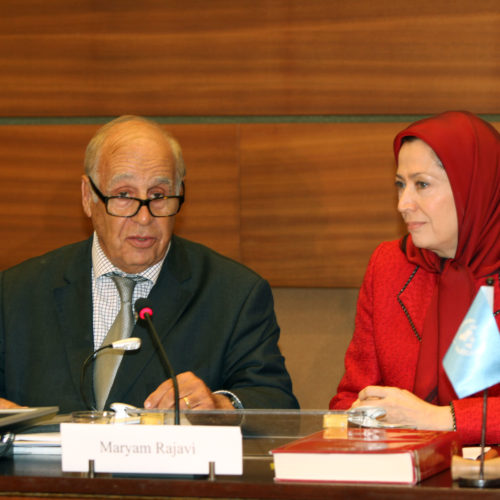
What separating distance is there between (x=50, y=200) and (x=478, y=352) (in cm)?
233

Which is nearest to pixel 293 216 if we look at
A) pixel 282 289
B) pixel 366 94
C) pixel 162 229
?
pixel 282 289

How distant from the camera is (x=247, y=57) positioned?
322 centimetres

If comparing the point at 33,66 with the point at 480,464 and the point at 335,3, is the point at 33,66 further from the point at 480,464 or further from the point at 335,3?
the point at 480,464

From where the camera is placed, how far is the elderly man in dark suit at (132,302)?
2498 millimetres

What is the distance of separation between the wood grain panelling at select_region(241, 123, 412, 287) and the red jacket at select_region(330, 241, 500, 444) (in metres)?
0.46

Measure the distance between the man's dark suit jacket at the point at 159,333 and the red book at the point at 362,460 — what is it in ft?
3.24

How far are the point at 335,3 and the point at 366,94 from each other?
0.38 m

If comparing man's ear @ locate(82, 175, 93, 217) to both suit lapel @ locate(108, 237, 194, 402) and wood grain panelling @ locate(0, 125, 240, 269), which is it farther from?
wood grain panelling @ locate(0, 125, 240, 269)

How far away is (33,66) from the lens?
11.1 ft

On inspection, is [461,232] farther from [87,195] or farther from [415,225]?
[87,195]

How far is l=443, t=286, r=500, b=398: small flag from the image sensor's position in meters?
1.47

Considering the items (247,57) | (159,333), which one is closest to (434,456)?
(159,333)

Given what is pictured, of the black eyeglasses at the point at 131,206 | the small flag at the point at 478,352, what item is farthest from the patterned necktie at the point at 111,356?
the small flag at the point at 478,352

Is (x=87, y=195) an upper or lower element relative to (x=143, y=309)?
upper
